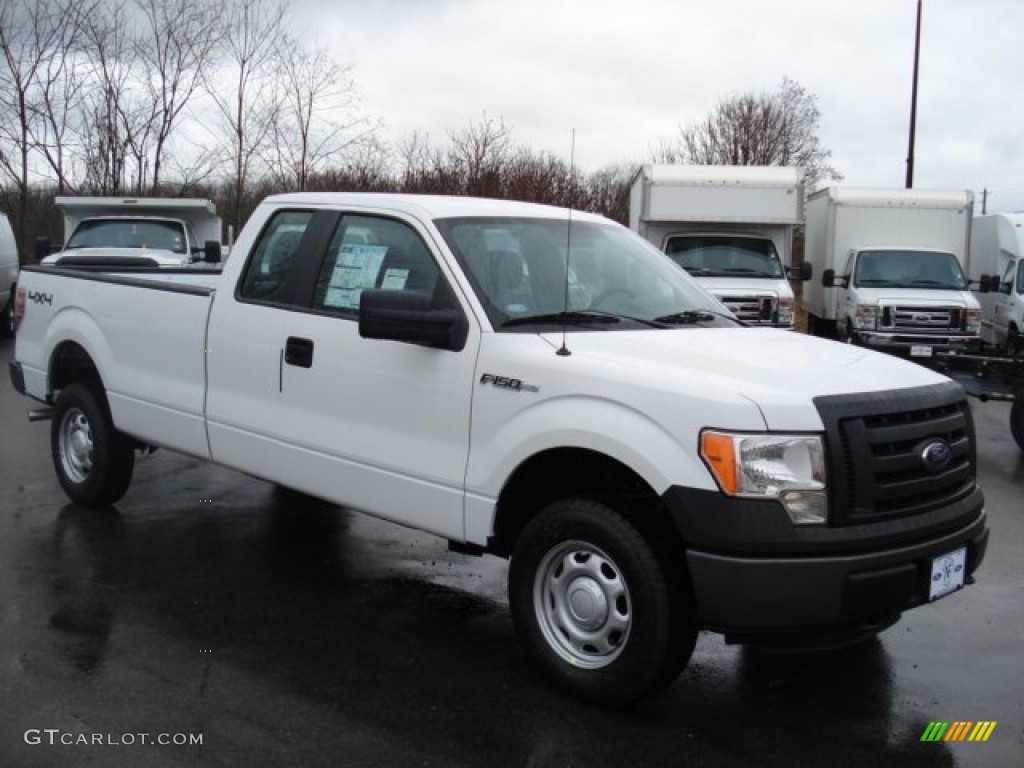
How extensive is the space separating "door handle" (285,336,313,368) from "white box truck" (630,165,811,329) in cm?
1025

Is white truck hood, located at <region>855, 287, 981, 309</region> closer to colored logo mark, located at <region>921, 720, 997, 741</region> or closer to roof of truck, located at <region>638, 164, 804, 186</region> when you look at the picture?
roof of truck, located at <region>638, 164, 804, 186</region>

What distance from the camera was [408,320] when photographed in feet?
13.9

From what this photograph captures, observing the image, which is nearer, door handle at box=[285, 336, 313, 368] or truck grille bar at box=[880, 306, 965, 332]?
door handle at box=[285, 336, 313, 368]

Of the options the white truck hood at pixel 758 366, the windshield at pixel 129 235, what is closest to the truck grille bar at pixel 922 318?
the windshield at pixel 129 235

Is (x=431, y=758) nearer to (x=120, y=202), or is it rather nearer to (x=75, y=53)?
(x=120, y=202)

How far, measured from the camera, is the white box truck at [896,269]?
14.6m

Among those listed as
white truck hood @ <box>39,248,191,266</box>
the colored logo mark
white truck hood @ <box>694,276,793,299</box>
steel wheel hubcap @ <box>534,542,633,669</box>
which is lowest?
the colored logo mark

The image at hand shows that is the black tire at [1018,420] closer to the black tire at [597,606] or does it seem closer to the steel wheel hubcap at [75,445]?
the black tire at [597,606]

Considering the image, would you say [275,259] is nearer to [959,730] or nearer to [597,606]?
[597,606]

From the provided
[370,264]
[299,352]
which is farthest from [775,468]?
[299,352]

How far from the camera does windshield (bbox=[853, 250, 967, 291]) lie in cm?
1555

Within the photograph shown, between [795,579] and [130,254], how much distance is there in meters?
12.6

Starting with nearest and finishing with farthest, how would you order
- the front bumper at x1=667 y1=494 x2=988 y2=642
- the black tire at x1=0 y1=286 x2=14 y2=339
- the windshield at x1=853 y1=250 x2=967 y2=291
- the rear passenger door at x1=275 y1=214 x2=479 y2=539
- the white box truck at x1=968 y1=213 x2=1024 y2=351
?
the front bumper at x1=667 y1=494 x2=988 y2=642, the rear passenger door at x1=275 y1=214 x2=479 y2=539, the windshield at x1=853 y1=250 x2=967 y2=291, the white box truck at x1=968 y1=213 x2=1024 y2=351, the black tire at x1=0 y1=286 x2=14 y2=339

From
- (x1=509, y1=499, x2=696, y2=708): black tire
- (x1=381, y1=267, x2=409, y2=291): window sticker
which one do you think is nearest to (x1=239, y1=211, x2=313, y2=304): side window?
(x1=381, y1=267, x2=409, y2=291): window sticker
